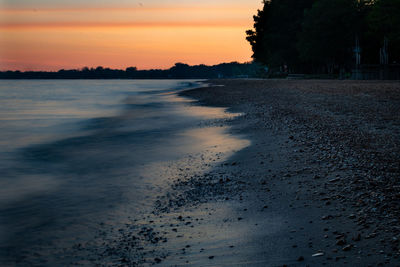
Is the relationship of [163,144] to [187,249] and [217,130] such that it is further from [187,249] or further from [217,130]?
[187,249]

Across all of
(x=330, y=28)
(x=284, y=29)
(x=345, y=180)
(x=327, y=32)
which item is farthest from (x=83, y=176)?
(x=284, y=29)

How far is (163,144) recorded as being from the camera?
1414 cm

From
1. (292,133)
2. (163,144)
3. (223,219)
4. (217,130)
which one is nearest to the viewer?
(223,219)

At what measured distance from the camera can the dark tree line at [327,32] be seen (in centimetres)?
5187

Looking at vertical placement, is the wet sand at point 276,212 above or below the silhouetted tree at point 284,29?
below

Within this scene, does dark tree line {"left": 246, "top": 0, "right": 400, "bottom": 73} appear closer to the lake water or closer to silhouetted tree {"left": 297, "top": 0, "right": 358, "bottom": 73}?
silhouetted tree {"left": 297, "top": 0, "right": 358, "bottom": 73}

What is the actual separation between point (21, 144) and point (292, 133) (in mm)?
10963

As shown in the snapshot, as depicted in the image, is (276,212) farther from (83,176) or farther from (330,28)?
(330,28)

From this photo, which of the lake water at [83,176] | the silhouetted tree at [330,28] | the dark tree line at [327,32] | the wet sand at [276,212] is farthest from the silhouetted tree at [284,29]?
the wet sand at [276,212]

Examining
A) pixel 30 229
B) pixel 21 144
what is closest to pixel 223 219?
pixel 30 229

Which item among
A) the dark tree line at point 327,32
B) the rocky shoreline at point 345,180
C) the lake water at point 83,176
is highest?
the dark tree line at point 327,32

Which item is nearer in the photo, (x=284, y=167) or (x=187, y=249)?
(x=187, y=249)

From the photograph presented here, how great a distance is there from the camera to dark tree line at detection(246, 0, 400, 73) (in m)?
51.9

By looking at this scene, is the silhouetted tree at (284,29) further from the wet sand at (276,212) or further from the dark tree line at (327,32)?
the wet sand at (276,212)
